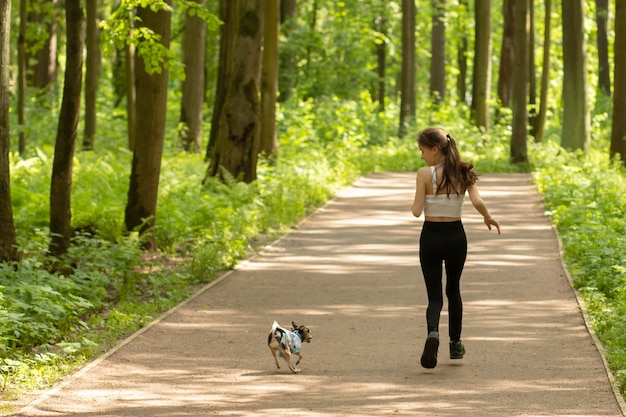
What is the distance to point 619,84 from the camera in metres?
24.5

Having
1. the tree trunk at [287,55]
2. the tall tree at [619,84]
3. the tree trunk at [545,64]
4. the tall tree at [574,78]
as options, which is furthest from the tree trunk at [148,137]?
the tree trunk at [287,55]

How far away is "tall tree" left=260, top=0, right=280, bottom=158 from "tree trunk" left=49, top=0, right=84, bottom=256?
35.1 ft

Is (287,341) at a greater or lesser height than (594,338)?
greater

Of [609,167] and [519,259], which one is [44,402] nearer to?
[519,259]

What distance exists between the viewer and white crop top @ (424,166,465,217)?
8.60m

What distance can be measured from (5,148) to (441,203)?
4.95 meters

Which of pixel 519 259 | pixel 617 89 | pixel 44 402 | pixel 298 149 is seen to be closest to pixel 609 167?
pixel 617 89

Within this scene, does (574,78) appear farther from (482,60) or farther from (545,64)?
(482,60)

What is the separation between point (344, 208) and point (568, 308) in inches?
433

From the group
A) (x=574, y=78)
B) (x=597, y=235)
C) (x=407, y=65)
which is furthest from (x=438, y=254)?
(x=407, y=65)

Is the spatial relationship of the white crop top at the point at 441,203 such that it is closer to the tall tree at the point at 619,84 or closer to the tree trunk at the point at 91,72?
the tree trunk at the point at 91,72

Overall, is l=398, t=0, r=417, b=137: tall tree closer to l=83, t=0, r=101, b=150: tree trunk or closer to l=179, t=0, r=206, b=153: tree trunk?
l=179, t=0, r=206, b=153: tree trunk

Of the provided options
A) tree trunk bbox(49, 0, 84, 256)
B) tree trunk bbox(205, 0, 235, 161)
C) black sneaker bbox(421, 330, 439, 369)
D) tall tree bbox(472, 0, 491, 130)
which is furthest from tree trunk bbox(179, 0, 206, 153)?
black sneaker bbox(421, 330, 439, 369)

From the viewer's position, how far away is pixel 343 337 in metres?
10.4
